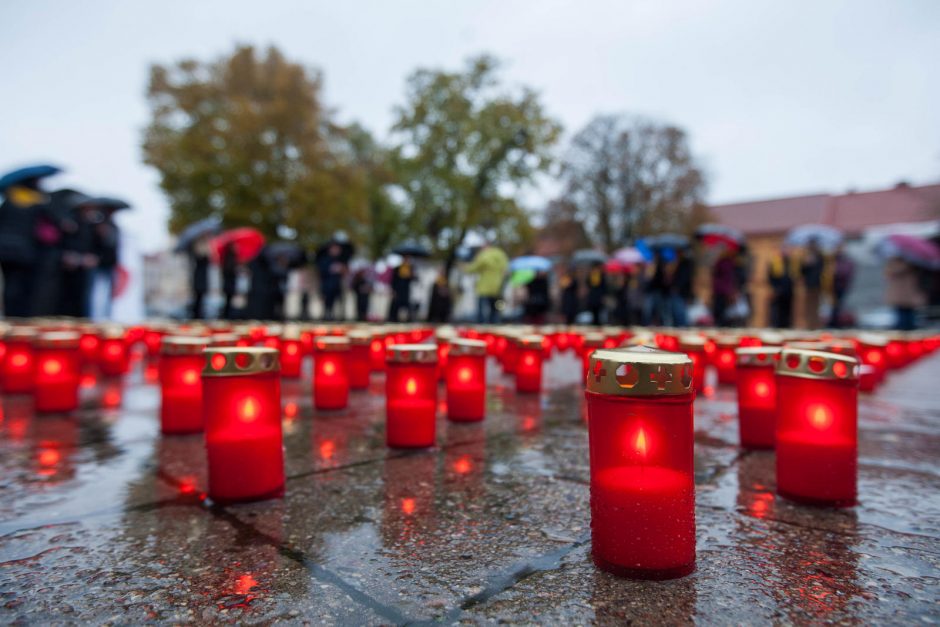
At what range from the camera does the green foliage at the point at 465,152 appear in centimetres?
2647

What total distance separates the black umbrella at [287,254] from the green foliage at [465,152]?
9443 mm

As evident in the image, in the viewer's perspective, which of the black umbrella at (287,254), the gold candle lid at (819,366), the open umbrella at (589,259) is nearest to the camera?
the gold candle lid at (819,366)

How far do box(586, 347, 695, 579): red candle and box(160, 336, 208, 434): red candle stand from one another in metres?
2.85

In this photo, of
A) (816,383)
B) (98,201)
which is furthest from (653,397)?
(98,201)

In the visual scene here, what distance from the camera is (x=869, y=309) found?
37.1 m

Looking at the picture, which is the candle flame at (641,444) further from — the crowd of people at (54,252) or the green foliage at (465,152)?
the green foliage at (465,152)

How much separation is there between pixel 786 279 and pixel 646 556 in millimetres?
14316

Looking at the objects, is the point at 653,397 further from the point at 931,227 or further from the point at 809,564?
the point at 931,227

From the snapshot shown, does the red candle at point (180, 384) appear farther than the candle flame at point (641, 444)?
Yes

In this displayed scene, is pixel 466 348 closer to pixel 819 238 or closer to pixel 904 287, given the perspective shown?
pixel 904 287

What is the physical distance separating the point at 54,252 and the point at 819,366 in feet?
38.8


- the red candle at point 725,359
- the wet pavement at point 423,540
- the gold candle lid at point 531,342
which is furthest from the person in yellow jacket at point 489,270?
the wet pavement at point 423,540

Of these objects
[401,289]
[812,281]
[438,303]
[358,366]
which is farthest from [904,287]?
[358,366]

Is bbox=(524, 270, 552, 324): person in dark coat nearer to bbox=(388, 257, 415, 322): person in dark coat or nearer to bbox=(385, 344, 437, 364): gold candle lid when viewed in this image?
bbox=(388, 257, 415, 322): person in dark coat
